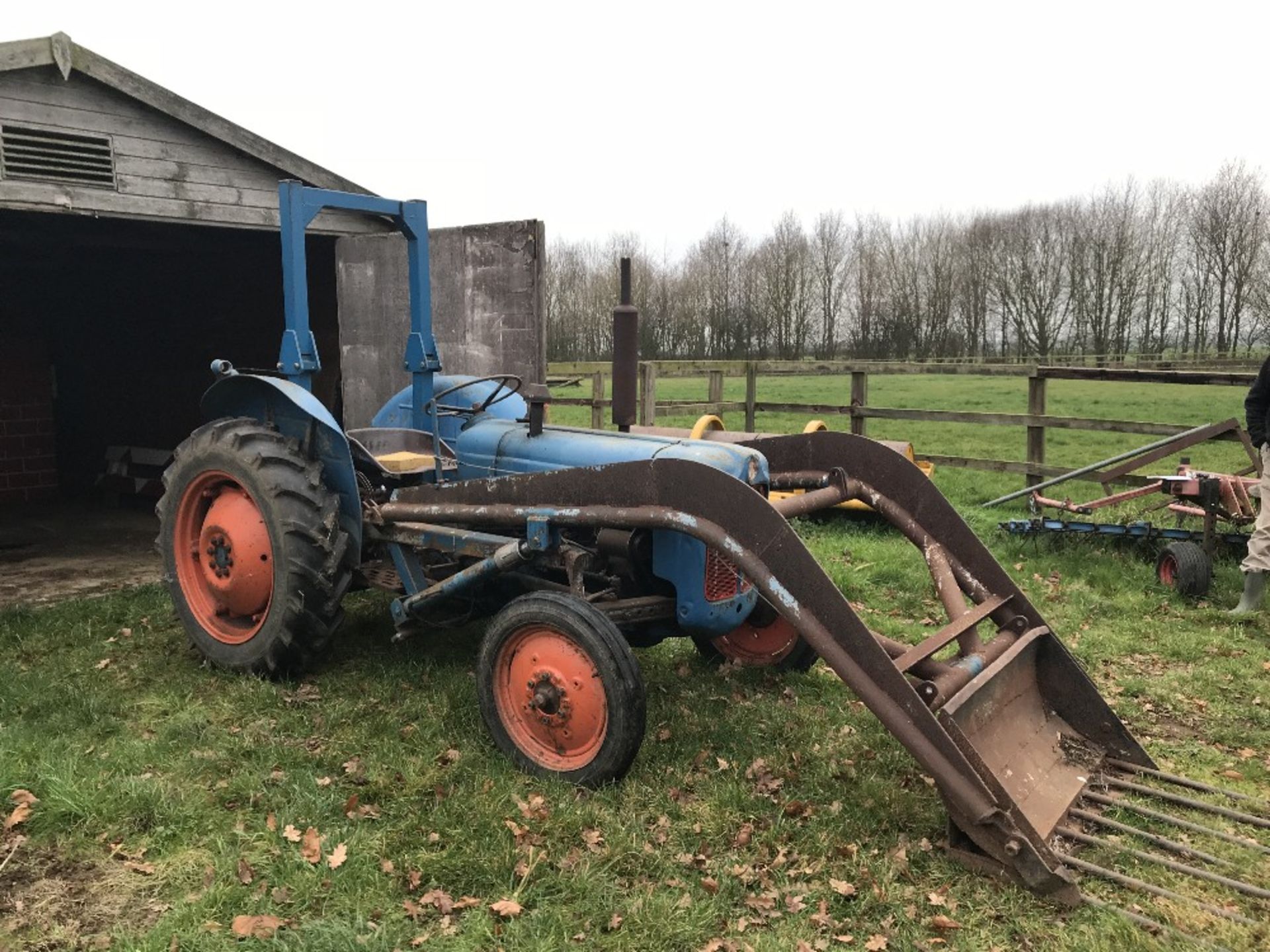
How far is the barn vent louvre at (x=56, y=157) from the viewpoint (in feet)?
18.2

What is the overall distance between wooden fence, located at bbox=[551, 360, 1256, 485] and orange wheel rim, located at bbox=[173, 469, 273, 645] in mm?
2217

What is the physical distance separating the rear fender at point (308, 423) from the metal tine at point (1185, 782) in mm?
3279

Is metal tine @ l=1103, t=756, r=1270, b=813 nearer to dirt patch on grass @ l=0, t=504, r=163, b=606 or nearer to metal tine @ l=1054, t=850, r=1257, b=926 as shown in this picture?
metal tine @ l=1054, t=850, r=1257, b=926

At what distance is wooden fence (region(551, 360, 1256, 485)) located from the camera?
7764 mm

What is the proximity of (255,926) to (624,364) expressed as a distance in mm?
2696

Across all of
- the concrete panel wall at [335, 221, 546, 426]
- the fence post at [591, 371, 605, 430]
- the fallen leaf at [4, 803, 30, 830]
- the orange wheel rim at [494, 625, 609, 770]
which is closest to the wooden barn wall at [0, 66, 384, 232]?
the concrete panel wall at [335, 221, 546, 426]

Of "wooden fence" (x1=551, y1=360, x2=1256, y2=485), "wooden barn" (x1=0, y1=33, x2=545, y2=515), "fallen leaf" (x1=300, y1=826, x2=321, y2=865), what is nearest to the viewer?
"fallen leaf" (x1=300, y1=826, x2=321, y2=865)

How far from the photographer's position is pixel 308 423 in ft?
14.4

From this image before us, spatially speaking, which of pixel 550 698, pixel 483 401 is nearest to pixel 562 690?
pixel 550 698

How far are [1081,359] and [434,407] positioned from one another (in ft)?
93.4

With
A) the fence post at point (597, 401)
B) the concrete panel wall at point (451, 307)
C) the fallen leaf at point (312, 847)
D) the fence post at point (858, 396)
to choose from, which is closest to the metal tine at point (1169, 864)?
the fallen leaf at point (312, 847)

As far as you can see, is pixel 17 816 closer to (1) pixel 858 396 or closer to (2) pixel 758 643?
(2) pixel 758 643

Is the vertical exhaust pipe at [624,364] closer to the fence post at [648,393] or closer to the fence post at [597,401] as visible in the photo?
the fence post at [648,393]

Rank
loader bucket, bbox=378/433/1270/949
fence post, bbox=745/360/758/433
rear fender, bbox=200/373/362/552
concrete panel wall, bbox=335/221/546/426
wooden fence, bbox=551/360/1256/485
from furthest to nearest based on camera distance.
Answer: fence post, bbox=745/360/758/433
wooden fence, bbox=551/360/1256/485
concrete panel wall, bbox=335/221/546/426
rear fender, bbox=200/373/362/552
loader bucket, bbox=378/433/1270/949
